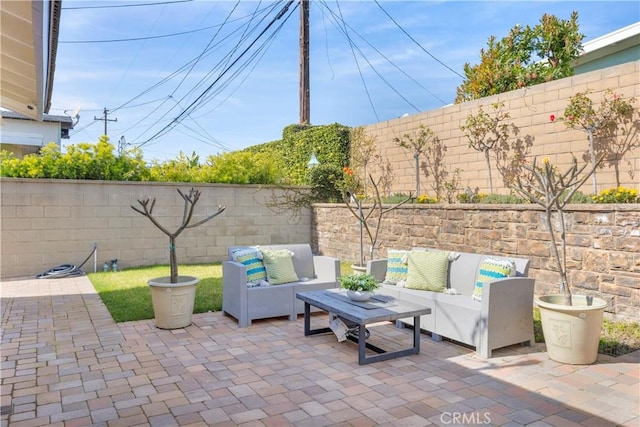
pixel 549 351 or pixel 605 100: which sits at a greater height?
pixel 605 100

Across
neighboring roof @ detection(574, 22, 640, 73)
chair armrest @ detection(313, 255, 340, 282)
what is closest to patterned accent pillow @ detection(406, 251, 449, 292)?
chair armrest @ detection(313, 255, 340, 282)

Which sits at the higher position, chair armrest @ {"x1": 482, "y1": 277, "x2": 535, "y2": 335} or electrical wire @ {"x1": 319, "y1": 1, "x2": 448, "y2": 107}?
electrical wire @ {"x1": 319, "y1": 1, "x2": 448, "y2": 107}

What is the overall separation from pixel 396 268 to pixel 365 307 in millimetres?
1266

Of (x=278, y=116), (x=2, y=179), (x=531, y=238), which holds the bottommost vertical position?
(x=531, y=238)

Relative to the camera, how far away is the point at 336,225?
1018cm

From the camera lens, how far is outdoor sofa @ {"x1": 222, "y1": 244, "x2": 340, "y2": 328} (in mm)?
4879

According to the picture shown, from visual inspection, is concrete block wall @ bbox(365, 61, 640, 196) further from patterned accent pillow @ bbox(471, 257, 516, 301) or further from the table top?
the table top

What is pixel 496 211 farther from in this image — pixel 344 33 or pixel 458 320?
pixel 344 33

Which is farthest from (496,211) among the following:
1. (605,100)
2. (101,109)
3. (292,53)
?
(101,109)

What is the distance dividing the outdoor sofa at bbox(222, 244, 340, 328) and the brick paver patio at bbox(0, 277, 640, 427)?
0.94ft

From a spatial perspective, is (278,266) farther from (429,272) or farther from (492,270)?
(492,270)

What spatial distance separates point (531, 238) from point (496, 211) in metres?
0.70

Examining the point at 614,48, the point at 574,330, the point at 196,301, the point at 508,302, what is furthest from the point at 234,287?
the point at 614,48

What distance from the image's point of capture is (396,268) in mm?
5090
